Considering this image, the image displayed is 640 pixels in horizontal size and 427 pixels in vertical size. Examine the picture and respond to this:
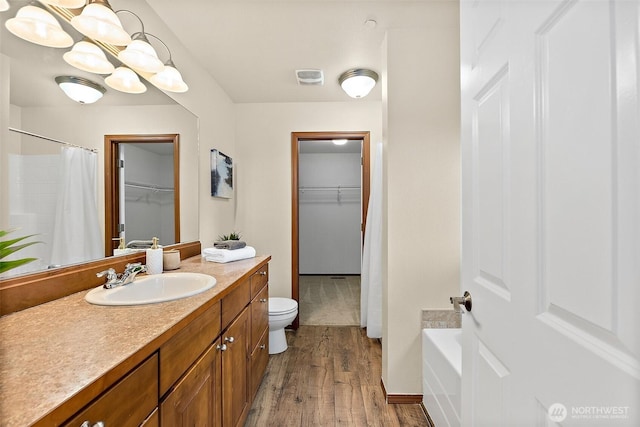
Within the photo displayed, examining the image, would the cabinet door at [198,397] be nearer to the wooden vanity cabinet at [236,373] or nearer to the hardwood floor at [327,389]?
the wooden vanity cabinet at [236,373]

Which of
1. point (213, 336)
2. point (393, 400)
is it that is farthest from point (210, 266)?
point (393, 400)

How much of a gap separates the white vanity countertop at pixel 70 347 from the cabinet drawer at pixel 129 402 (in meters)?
0.03

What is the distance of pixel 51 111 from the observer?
1131 millimetres

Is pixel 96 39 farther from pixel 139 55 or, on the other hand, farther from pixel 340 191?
pixel 340 191

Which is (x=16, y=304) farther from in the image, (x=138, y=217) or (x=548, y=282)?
(x=548, y=282)

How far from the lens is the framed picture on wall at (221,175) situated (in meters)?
2.50

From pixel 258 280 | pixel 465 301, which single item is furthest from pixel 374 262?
pixel 465 301

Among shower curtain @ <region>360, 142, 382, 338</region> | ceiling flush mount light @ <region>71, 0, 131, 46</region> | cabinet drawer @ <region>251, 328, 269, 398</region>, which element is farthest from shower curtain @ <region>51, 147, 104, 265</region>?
shower curtain @ <region>360, 142, 382, 338</region>

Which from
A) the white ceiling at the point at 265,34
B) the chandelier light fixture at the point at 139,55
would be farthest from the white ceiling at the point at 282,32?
the chandelier light fixture at the point at 139,55

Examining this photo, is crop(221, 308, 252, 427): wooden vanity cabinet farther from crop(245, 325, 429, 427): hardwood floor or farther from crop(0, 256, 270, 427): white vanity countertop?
crop(0, 256, 270, 427): white vanity countertop

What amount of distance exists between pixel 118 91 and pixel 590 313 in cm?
192

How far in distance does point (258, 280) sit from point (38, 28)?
5.09ft

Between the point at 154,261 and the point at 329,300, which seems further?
the point at 329,300

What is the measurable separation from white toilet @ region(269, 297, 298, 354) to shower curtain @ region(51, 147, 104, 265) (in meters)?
1.40
